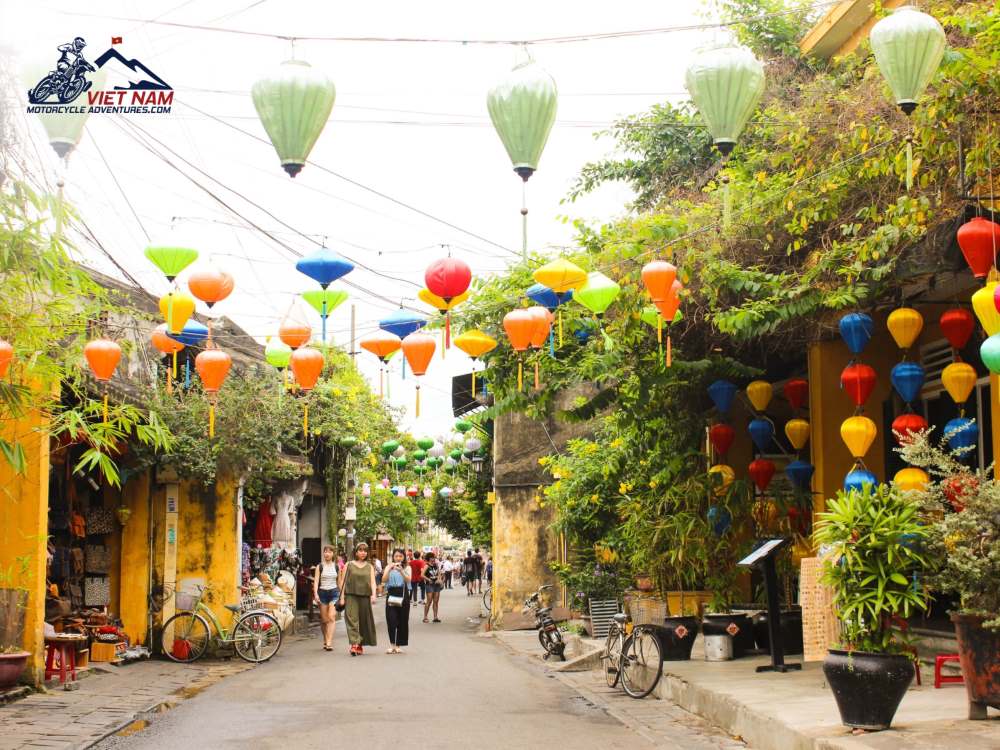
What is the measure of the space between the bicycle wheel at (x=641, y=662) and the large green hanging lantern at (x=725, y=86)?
628 cm

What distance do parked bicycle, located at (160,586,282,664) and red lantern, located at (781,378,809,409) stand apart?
8825 mm

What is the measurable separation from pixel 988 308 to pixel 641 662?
5.93 m

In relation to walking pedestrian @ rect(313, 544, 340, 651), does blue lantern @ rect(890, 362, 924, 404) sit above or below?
above

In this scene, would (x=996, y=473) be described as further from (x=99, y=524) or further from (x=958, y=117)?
(x=99, y=524)

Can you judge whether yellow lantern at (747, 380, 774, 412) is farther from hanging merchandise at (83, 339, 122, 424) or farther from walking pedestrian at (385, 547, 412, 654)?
hanging merchandise at (83, 339, 122, 424)

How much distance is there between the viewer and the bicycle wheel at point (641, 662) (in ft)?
39.9

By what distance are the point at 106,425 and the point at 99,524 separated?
7.48 m

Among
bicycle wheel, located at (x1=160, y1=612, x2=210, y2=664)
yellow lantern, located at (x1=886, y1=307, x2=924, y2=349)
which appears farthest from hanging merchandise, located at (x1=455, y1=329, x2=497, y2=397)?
bicycle wheel, located at (x1=160, y1=612, x2=210, y2=664)

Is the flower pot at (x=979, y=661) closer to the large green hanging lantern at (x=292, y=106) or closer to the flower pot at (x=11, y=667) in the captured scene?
the large green hanging lantern at (x=292, y=106)

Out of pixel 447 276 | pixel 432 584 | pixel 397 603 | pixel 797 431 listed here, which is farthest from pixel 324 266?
pixel 432 584

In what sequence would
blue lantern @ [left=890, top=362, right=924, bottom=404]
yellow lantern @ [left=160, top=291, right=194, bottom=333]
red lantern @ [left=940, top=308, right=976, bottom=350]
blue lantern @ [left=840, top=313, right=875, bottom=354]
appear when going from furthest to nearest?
1. yellow lantern @ [left=160, top=291, right=194, bottom=333]
2. blue lantern @ [left=840, top=313, right=875, bottom=354]
3. blue lantern @ [left=890, top=362, right=924, bottom=404]
4. red lantern @ [left=940, top=308, right=976, bottom=350]

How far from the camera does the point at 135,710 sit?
11648 millimetres

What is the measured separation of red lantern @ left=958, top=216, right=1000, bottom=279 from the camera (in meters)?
8.56

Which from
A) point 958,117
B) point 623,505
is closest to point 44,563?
point 623,505
